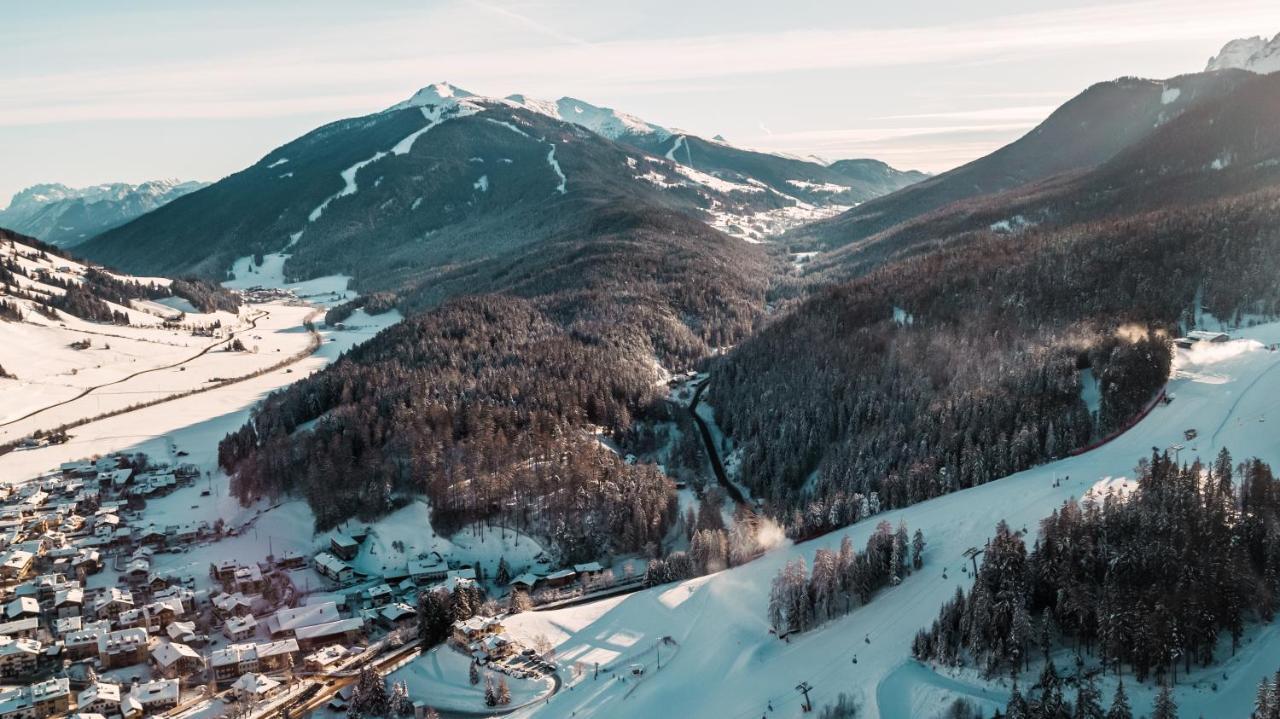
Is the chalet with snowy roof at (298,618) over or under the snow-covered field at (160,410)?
under

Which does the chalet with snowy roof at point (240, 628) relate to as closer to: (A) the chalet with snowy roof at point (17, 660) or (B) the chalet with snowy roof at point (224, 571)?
(B) the chalet with snowy roof at point (224, 571)

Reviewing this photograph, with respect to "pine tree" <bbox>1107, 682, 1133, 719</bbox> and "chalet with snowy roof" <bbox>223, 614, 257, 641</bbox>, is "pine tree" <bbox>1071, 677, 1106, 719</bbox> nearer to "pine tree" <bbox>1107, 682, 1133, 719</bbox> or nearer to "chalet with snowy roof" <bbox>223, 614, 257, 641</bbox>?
"pine tree" <bbox>1107, 682, 1133, 719</bbox>

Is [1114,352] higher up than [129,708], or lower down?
higher up

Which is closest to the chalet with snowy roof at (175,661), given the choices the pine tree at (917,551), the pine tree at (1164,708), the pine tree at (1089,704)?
the pine tree at (917,551)

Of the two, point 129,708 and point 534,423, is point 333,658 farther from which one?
point 534,423

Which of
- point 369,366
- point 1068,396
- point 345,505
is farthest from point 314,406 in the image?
point 1068,396

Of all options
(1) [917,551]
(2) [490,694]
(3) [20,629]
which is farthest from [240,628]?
(1) [917,551]
